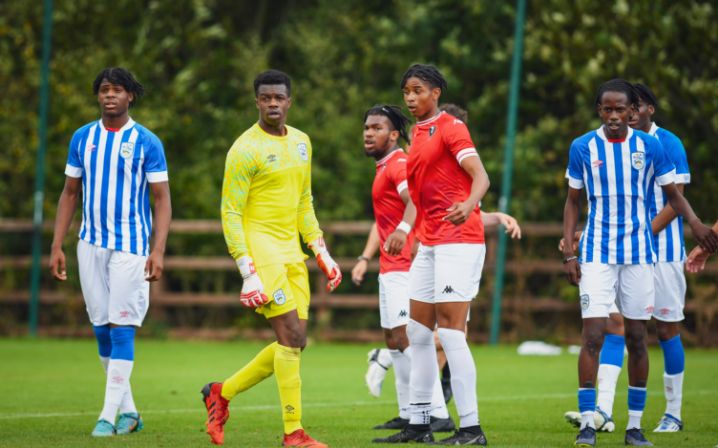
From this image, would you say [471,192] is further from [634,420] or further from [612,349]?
[612,349]

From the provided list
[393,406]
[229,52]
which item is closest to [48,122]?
[229,52]

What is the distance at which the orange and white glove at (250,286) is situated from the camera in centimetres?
750

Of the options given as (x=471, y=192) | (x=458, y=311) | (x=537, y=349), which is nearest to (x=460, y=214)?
(x=471, y=192)

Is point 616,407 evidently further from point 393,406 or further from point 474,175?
point 474,175

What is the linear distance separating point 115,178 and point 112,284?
809mm

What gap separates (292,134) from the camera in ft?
26.3

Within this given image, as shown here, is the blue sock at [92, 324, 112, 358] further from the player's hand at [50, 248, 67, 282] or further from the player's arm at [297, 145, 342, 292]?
the player's arm at [297, 145, 342, 292]

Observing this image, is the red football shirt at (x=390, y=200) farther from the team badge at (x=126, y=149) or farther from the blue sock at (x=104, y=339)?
the blue sock at (x=104, y=339)

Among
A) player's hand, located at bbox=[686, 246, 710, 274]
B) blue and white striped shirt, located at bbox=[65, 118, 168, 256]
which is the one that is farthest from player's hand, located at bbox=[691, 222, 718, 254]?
blue and white striped shirt, located at bbox=[65, 118, 168, 256]

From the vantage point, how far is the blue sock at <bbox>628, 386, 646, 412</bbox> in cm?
840

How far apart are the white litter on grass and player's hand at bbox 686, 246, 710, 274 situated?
9.81 m

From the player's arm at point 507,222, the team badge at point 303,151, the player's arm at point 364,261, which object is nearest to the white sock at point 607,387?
the player's arm at point 507,222

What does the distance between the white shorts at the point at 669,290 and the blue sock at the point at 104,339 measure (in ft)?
14.1

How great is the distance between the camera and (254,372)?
8.12 metres
